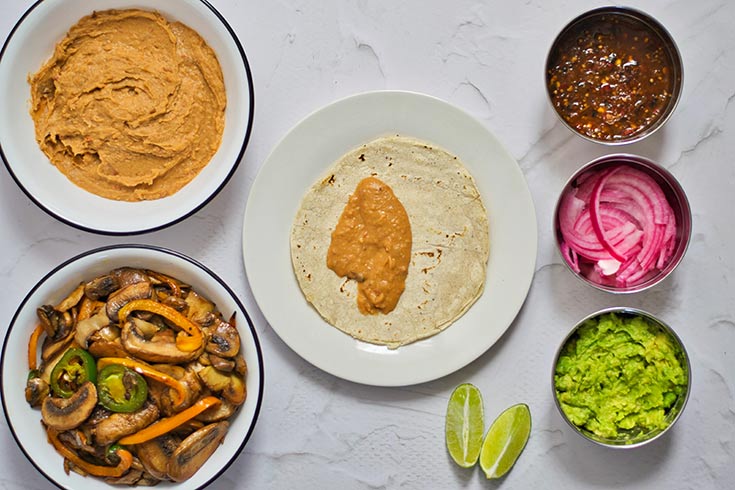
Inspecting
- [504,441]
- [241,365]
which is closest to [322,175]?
[241,365]

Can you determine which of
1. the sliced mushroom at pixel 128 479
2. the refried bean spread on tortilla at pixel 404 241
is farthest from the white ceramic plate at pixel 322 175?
the sliced mushroom at pixel 128 479

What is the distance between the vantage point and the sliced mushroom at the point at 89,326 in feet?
9.85

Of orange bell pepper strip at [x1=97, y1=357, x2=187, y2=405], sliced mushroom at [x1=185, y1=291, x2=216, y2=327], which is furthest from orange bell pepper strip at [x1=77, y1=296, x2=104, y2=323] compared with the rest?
sliced mushroom at [x1=185, y1=291, x2=216, y2=327]

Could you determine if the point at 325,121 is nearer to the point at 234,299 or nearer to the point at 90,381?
the point at 234,299

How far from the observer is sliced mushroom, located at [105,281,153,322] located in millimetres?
3006

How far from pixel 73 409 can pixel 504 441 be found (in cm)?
183

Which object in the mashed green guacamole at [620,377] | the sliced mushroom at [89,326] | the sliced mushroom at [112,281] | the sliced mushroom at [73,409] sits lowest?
the mashed green guacamole at [620,377]

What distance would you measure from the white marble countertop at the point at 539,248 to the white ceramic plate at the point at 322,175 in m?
0.14

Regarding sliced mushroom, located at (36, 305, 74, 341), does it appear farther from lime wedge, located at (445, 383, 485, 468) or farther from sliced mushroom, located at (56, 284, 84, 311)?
lime wedge, located at (445, 383, 485, 468)

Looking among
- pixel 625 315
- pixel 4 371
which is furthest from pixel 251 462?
pixel 625 315

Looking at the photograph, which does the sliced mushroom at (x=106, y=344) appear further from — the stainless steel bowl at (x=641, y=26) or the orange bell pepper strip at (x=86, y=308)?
the stainless steel bowl at (x=641, y=26)

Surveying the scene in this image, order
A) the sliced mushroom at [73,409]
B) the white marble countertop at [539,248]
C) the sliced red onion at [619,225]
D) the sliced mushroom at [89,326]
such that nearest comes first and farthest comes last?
the sliced mushroom at [73,409]
the sliced mushroom at [89,326]
the sliced red onion at [619,225]
the white marble countertop at [539,248]

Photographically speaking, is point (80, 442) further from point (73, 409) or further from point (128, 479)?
point (128, 479)

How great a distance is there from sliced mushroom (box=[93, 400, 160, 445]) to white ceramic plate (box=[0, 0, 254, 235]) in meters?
0.74
